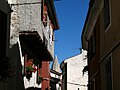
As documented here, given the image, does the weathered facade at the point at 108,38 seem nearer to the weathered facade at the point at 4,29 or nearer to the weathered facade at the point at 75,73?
the weathered facade at the point at 4,29

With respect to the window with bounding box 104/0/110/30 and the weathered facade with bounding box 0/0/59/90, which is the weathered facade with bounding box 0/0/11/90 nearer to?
the weathered facade with bounding box 0/0/59/90

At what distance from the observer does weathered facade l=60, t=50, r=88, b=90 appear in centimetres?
4000

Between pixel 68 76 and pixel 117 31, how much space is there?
103 feet

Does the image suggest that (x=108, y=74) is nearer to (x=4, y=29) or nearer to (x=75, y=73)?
(x=4, y=29)

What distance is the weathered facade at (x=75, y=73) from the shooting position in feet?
131

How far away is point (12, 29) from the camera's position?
15.6 meters

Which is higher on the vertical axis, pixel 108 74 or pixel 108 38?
pixel 108 38

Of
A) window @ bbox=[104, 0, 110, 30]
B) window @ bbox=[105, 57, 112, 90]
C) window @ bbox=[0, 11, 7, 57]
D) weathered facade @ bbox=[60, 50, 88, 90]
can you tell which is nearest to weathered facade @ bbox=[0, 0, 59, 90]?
window @ bbox=[0, 11, 7, 57]

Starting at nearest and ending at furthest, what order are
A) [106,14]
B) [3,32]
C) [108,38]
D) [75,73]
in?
[108,38], [106,14], [3,32], [75,73]

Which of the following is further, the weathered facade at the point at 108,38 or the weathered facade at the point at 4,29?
the weathered facade at the point at 4,29

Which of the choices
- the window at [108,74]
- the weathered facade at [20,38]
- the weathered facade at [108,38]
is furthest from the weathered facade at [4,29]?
the window at [108,74]

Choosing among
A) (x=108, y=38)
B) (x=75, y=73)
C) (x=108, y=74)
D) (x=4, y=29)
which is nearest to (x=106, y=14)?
(x=108, y=38)

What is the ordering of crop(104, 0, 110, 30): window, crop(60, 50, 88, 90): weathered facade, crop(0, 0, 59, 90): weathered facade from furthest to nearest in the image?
crop(60, 50, 88, 90): weathered facade → crop(0, 0, 59, 90): weathered facade → crop(104, 0, 110, 30): window

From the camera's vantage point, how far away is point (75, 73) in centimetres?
4097
